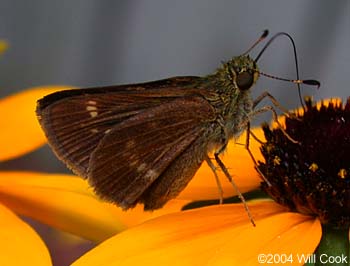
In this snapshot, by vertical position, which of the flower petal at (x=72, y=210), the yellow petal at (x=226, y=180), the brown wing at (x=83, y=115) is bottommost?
the flower petal at (x=72, y=210)

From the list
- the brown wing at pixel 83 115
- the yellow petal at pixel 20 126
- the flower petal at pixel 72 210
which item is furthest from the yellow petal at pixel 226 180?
the yellow petal at pixel 20 126

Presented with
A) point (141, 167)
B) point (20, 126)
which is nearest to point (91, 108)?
point (141, 167)

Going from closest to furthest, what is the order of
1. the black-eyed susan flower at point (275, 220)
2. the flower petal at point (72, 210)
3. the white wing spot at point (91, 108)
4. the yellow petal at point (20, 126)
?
the black-eyed susan flower at point (275, 220) → the white wing spot at point (91, 108) → the flower petal at point (72, 210) → the yellow petal at point (20, 126)

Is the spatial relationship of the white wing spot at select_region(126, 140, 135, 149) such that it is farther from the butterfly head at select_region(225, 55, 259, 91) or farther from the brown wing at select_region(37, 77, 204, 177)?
the butterfly head at select_region(225, 55, 259, 91)

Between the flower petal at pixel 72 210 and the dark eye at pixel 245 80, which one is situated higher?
the dark eye at pixel 245 80

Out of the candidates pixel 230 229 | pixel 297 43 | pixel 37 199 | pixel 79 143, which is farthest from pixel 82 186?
pixel 297 43

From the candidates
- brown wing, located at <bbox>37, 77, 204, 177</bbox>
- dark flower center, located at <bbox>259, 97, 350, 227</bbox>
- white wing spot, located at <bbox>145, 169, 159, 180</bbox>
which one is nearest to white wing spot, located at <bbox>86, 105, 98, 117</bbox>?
brown wing, located at <bbox>37, 77, 204, 177</bbox>

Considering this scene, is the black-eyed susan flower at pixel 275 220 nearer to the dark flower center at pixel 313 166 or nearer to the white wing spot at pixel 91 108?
the dark flower center at pixel 313 166
